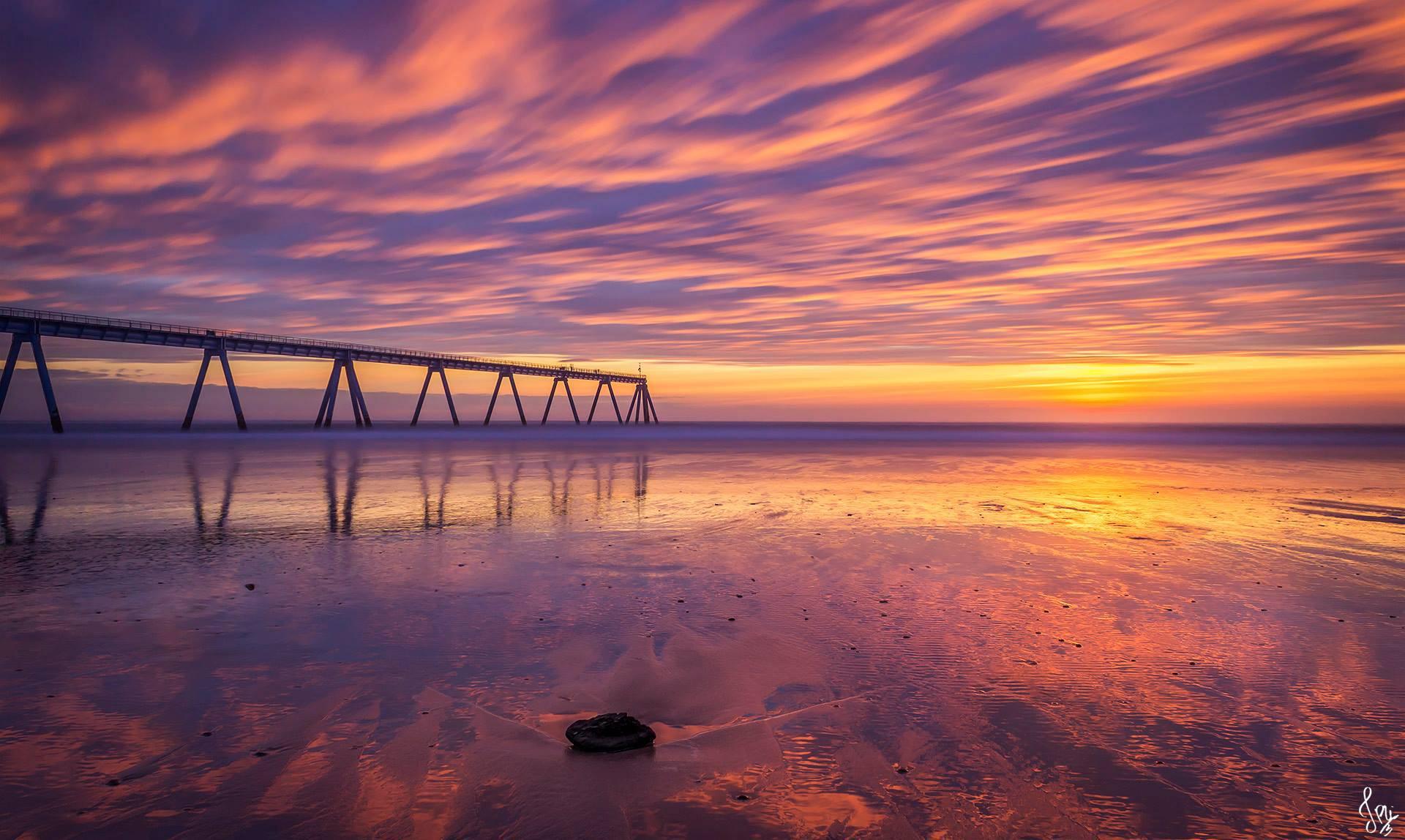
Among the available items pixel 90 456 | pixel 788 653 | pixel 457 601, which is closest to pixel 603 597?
pixel 457 601

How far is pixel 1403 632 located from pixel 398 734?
810 cm

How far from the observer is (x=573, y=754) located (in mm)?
4121

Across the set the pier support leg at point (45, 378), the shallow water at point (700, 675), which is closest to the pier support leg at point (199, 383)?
the pier support leg at point (45, 378)

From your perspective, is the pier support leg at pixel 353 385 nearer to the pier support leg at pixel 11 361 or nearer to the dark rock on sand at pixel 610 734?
the pier support leg at pixel 11 361

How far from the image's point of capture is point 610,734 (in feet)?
13.9

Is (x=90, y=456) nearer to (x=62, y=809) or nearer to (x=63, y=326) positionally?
A: (x=63, y=326)

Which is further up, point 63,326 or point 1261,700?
point 63,326

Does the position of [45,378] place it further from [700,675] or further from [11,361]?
[700,675]

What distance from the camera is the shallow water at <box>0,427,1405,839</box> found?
11.9 feet

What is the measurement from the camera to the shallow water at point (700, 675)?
11.9 feet
